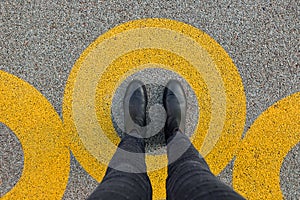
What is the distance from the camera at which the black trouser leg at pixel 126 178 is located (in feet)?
3.59

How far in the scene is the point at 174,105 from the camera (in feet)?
5.47

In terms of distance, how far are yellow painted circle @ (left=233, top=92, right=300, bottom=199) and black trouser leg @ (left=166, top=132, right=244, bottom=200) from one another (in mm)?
448

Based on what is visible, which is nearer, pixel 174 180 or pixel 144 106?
pixel 174 180

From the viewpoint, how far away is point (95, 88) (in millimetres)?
1704

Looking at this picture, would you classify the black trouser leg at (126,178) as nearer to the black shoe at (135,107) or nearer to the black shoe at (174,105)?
the black shoe at (135,107)

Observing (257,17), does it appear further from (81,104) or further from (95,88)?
(81,104)

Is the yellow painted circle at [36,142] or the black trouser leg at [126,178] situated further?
the yellow painted circle at [36,142]

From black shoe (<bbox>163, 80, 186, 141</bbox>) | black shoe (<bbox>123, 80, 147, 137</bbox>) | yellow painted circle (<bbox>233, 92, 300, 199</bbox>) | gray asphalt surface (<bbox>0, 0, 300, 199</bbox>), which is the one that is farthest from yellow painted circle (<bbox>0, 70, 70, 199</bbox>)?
yellow painted circle (<bbox>233, 92, 300, 199</bbox>)

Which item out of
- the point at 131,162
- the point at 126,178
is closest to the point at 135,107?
the point at 131,162

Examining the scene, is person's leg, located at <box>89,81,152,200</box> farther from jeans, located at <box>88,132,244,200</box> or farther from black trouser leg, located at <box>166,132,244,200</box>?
black trouser leg, located at <box>166,132,244,200</box>

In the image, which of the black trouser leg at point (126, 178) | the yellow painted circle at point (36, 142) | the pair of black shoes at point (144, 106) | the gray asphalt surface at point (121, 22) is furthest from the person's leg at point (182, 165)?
the yellow painted circle at point (36, 142)

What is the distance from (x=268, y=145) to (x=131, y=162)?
2.72 feet

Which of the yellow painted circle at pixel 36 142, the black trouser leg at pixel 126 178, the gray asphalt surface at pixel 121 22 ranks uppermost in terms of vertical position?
the gray asphalt surface at pixel 121 22

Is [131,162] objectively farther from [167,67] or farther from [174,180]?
[167,67]
